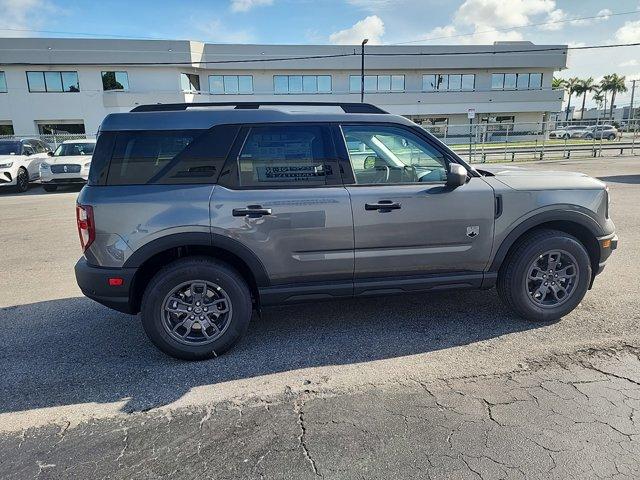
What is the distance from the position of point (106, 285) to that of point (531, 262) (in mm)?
3465

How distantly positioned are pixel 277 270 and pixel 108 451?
1627 millimetres

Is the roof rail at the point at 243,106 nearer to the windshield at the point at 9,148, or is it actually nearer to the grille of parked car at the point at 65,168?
the grille of parked car at the point at 65,168

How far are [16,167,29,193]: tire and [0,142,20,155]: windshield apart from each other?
803 millimetres

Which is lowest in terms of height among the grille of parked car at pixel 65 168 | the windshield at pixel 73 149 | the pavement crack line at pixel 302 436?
the pavement crack line at pixel 302 436

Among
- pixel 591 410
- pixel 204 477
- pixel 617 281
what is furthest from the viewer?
pixel 617 281

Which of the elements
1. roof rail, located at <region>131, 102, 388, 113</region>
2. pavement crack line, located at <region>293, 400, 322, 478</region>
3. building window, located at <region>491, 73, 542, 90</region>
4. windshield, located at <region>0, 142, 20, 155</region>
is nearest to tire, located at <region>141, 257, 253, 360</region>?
pavement crack line, located at <region>293, 400, 322, 478</region>

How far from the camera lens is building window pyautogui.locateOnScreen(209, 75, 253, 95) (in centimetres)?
3725

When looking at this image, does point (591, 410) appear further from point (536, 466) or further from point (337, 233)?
point (337, 233)

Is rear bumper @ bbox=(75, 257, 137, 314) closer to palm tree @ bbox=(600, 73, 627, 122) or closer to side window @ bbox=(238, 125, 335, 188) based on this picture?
side window @ bbox=(238, 125, 335, 188)

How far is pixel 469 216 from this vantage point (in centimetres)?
372

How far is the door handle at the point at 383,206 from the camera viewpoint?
139 inches

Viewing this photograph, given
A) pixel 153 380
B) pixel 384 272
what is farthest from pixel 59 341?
pixel 384 272

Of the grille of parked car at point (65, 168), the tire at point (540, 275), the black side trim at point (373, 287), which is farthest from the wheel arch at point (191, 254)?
the grille of parked car at point (65, 168)

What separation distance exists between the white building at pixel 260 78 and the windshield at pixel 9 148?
18.6 meters
